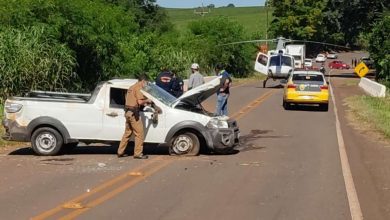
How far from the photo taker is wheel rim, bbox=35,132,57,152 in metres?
13.6

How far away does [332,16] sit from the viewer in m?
89.0

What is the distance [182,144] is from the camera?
13656 mm

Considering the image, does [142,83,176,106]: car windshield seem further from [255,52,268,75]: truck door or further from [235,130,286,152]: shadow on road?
[255,52,268,75]: truck door

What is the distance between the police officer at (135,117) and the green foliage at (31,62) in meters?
10.1

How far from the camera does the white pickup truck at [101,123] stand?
13.5m

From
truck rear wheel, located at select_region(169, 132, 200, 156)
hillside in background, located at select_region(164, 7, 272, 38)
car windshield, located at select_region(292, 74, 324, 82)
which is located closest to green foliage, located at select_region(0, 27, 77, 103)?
car windshield, located at select_region(292, 74, 324, 82)

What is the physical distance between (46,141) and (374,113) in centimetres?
1470

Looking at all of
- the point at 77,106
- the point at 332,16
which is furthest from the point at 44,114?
the point at 332,16

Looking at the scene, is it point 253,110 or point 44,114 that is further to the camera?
point 253,110

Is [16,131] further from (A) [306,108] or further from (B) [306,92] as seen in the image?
(A) [306,108]

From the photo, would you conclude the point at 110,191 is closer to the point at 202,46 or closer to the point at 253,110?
the point at 253,110

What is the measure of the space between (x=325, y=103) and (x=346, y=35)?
52106mm

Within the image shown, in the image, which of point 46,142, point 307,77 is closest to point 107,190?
point 46,142

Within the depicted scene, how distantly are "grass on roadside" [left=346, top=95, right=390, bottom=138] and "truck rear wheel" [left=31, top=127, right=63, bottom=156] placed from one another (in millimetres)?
8836
